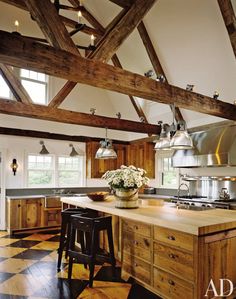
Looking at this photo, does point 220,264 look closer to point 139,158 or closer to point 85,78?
point 85,78

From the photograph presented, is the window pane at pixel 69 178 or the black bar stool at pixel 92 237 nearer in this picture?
the black bar stool at pixel 92 237

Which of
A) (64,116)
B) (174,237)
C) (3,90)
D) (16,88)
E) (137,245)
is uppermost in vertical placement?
(3,90)

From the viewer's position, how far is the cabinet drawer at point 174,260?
2.31 m

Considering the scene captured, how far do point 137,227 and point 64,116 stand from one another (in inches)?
105

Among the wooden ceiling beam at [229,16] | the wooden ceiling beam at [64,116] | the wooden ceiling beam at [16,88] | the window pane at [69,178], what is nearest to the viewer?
the wooden ceiling beam at [229,16]

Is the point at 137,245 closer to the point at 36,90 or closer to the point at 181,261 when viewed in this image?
the point at 181,261

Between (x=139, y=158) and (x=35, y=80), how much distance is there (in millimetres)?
3485

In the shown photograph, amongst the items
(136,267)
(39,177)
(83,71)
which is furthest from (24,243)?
(83,71)

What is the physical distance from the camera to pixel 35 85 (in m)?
6.50

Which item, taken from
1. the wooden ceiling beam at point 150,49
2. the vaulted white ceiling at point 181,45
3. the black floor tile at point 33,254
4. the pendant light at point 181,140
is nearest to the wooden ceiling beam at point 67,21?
the vaulted white ceiling at point 181,45

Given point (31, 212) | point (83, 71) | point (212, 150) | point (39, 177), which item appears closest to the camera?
point (83, 71)

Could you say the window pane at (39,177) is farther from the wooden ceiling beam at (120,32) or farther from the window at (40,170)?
the wooden ceiling beam at (120,32)

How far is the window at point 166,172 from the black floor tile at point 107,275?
12.0 ft

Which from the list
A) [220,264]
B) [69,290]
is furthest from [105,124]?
[220,264]
